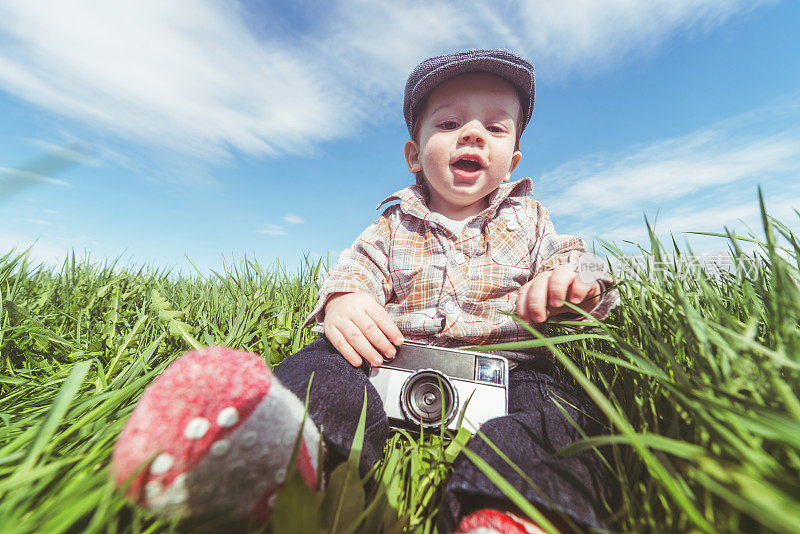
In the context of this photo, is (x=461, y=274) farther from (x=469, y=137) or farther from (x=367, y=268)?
(x=469, y=137)

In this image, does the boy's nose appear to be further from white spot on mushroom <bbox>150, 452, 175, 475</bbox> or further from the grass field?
white spot on mushroom <bbox>150, 452, 175, 475</bbox>

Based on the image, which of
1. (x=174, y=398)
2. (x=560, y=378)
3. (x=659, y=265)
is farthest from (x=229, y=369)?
(x=560, y=378)

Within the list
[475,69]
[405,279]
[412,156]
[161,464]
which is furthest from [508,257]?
[161,464]

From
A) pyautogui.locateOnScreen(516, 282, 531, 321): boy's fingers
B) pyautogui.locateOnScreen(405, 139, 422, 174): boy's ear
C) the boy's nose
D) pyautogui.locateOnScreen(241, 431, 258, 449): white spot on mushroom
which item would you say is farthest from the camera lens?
pyautogui.locateOnScreen(405, 139, 422, 174): boy's ear

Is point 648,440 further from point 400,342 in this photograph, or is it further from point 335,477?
point 400,342

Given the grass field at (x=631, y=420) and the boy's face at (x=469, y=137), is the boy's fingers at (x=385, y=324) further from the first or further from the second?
the boy's face at (x=469, y=137)

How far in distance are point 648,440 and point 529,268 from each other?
1332 millimetres

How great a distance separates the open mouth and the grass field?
0.83 metres

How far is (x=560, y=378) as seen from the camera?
1.53 meters

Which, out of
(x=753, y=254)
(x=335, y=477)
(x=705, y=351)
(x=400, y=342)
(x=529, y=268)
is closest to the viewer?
(x=705, y=351)

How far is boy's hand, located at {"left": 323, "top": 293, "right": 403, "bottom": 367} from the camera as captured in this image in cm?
142

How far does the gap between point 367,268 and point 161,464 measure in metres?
1.32

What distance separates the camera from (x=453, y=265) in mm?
1861

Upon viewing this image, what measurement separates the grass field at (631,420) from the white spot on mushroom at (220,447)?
113 millimetres
